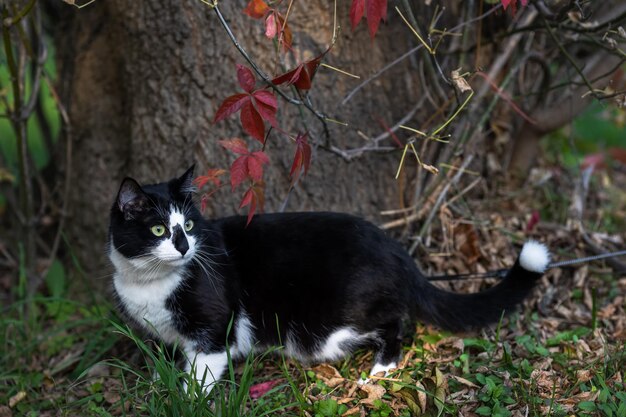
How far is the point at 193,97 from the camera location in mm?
3082

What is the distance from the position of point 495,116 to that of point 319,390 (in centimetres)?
214

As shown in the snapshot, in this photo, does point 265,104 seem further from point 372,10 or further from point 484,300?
point 484,300

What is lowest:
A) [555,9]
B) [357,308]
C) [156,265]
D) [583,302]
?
[583,302]

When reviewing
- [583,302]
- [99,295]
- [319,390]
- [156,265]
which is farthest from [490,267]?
[99,295]

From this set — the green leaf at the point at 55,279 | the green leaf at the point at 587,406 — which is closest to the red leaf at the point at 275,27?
the green leaf at the point at 587,406

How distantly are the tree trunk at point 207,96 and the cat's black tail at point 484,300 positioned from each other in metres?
0.81

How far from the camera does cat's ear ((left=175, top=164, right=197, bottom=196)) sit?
8.09 feet

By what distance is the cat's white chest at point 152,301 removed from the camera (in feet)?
8.18

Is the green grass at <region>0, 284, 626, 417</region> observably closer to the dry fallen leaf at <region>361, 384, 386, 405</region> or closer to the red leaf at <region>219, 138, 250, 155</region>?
the dry fallen leaf at <region>361, 384, 386, 405</region>

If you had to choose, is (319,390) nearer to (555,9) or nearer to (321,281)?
(321,281)

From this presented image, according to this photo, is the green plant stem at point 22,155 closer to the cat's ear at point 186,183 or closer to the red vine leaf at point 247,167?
the cat's ear at point 186,183

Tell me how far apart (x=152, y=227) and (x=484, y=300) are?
1.44m

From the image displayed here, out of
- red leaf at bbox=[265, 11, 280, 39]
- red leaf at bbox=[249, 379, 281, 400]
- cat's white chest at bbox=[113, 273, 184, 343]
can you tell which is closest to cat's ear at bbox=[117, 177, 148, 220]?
cat's white chest at bbox=[113, 273, 184, 343]

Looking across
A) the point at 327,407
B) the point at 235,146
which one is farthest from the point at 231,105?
the point at 327,407
